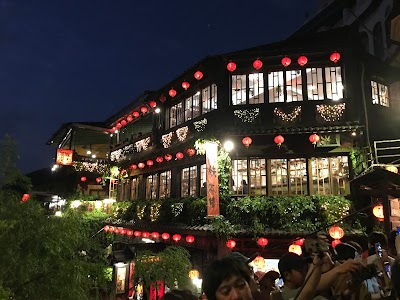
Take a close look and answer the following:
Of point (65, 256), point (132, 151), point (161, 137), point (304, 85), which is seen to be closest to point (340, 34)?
point (304, 85)

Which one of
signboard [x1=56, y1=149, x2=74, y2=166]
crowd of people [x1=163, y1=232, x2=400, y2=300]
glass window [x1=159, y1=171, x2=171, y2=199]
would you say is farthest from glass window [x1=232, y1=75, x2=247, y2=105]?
signboard [x1=56, y1=149, x2=74, y2=166]

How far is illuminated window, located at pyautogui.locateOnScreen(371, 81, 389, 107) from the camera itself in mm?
15602

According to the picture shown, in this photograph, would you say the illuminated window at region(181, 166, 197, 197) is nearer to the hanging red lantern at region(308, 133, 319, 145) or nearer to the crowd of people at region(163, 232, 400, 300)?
the hanging red lantern at region(308, 133, 319, 145)

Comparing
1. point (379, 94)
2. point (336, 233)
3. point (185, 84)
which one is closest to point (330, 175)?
point (336, 233)

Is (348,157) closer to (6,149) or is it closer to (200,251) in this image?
(200,251)

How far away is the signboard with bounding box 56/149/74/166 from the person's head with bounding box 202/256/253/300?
27631 millimetres

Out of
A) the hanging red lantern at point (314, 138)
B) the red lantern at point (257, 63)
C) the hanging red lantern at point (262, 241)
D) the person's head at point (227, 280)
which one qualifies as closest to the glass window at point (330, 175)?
the hanging red lantern at point (314, 138)

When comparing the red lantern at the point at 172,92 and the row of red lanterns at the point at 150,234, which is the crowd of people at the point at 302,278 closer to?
the row of red lanterns at the point at 150,234

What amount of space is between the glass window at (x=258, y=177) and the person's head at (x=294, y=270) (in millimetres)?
11685

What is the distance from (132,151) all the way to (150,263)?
1378 cm

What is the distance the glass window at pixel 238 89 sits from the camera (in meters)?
15.7

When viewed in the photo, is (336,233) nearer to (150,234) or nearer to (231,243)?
(231,243)

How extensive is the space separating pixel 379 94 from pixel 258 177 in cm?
742

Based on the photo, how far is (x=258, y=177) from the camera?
15.1 m
